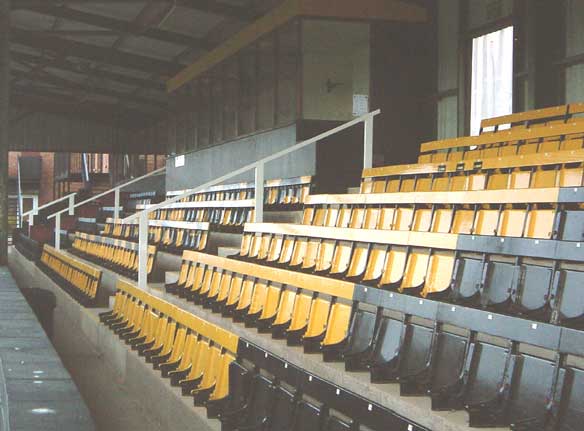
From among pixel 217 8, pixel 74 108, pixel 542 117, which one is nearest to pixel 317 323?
pixel 542 117

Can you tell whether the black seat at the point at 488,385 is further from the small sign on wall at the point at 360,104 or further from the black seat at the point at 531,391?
the small sign on wall at the point at 360,104

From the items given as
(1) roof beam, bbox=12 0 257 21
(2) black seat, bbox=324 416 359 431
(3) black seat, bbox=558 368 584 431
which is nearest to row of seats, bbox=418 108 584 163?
(3) black seat, bbox=558 368 584 431

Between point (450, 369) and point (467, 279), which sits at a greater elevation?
point (467, 279)

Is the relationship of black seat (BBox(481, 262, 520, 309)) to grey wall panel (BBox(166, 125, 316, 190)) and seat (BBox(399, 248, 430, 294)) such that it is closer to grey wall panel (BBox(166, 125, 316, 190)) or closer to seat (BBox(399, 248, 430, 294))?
seat (BBox(399, 248, 430, 294))

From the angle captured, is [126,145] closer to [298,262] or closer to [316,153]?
[316,153]

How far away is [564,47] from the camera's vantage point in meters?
7.13

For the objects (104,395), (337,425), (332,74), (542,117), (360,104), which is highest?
(332,74)

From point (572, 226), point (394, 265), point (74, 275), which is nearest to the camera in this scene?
point (572, 226)

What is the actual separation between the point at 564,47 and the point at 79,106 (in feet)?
48.3

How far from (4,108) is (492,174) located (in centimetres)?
841

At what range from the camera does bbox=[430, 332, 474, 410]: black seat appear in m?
2.65

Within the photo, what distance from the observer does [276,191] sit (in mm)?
9156

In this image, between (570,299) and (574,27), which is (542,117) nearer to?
(574,27)

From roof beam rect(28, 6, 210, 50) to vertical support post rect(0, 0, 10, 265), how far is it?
99 cm
